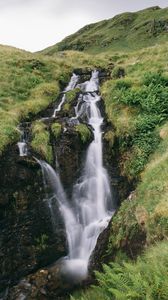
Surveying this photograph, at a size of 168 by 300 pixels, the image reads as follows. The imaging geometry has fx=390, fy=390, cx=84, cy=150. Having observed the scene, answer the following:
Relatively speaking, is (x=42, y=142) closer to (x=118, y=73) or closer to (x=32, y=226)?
(x=32, y=226)

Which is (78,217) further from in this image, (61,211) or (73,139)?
(73,139)

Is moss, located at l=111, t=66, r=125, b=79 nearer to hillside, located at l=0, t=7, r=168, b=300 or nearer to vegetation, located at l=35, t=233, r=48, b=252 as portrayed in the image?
hillside, located at l=0, t=7, r=168, b=300

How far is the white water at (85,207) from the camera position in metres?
17.1

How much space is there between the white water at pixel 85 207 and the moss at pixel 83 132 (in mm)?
456

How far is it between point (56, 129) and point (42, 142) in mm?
1495

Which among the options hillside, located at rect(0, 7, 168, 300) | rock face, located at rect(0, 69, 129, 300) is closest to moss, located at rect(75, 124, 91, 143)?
hillside, located at rect(0, 7, 168, 300)

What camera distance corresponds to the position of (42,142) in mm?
20375

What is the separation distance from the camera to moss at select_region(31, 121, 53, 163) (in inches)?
781

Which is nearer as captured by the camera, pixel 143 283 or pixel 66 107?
pixel 143 283

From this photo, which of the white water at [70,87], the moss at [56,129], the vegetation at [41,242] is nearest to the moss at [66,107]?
the white water at [70,87]

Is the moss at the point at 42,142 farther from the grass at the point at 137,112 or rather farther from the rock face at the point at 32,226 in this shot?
the grass at the point at 137,112

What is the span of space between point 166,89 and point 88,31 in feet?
253

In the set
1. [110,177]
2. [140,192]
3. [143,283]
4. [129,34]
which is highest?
[129,34]

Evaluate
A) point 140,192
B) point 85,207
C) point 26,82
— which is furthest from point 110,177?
point 26,82
